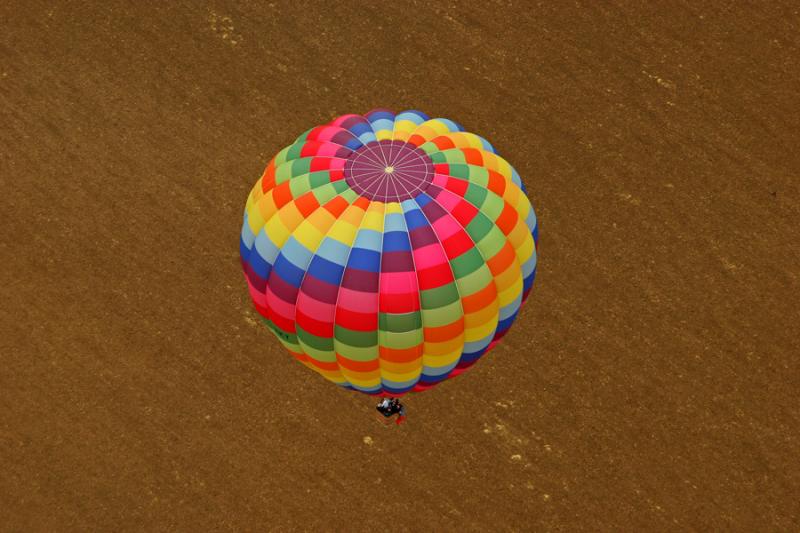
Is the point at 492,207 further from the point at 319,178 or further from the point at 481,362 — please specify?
the point at 481,362

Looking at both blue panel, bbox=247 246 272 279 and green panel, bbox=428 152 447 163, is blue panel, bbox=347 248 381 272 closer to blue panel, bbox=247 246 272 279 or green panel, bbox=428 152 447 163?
blue panel, bbox=247 246 272 279

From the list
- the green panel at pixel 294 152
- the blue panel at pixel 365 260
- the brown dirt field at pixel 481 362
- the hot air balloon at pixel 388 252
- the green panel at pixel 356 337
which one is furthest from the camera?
the brown dirt field at pixel 481 362

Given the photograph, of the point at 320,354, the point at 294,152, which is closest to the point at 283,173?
the point at 294,152

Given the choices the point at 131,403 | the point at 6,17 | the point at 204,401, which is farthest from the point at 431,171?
the point at 6,17

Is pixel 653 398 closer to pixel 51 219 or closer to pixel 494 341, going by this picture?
pixel 494 341

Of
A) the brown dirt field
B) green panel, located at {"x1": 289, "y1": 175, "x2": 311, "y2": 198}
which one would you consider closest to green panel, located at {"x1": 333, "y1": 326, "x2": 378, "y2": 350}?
green panel, located at {"x1": 289, "y1": 175, "x2": 311, "y2": 198}

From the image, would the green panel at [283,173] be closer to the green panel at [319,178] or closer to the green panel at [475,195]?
the green panel at [319,178]

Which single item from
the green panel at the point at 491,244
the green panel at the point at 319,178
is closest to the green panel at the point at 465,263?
the green panel at the point at 491,244
